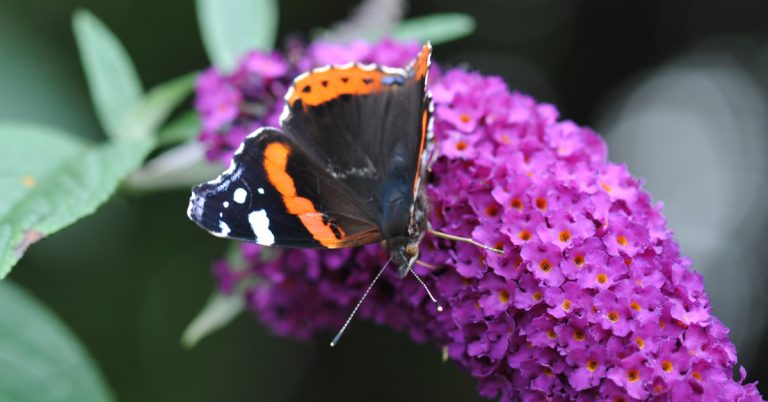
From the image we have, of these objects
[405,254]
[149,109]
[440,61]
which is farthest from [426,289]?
[440,61]

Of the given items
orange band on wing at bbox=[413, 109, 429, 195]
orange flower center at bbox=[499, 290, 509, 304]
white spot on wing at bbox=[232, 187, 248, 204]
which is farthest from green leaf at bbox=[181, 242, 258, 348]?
orange flower center at bbox=[499, 290, 509, 304]

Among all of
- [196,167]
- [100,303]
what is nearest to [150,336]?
[100,303]

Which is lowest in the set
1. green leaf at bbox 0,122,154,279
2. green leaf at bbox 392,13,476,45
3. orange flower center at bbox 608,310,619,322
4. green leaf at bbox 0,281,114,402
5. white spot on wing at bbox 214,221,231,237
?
green leaf at bbox 0,281,114,402

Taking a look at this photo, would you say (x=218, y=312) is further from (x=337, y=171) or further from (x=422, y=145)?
(x=422, y=145)

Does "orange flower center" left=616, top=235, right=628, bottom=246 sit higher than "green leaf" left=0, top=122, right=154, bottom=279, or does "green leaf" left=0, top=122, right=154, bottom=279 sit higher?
"orange flower center" left=616, top=235, right=628, bottom=246

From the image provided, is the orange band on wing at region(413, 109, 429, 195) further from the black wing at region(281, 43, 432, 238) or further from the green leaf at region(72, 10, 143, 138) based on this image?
the green leaf at region(72, 10, 143, 138)

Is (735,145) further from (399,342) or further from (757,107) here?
(399,342)

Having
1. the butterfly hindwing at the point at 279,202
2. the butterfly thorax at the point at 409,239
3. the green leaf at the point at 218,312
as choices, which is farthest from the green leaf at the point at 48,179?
the butterfly thorax at the point at 409,239
